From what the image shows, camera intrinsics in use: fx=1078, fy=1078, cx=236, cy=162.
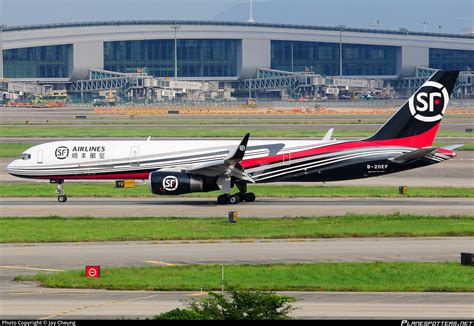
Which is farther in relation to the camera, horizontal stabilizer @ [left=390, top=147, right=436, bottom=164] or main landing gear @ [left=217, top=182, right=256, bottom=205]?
main landing gear @ [left=217, top=182, right=256, bottom=205]

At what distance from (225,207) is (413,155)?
11.4m

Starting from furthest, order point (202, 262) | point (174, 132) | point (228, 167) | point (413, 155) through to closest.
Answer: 1. point (174, 132)
2. point (228, 167)
3. point (413, 155)
4. point (202, 262)

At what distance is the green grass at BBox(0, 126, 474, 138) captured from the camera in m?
119

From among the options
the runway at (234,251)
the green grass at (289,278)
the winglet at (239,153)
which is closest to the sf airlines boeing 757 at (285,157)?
the winglet at (239,153)

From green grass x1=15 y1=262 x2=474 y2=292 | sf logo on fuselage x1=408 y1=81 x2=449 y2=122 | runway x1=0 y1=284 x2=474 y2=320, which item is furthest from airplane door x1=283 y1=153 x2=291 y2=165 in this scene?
runway x1=0 y1=284 x2=474 y2=320

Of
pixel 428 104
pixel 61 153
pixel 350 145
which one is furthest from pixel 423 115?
pixel 61 153

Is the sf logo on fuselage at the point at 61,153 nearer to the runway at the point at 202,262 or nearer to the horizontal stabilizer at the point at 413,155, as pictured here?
the runway at the point at 202,262

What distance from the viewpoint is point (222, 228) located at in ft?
173

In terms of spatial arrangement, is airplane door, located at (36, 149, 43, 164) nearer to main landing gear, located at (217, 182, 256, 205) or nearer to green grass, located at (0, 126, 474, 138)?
main landing gear, located at (217, 182, 256, 205)

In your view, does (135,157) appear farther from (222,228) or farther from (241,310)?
(241,310)

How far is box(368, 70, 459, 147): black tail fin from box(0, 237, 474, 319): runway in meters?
16.1

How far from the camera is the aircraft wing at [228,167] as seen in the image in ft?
203

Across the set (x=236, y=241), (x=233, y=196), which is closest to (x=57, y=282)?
(x=236, y=241)

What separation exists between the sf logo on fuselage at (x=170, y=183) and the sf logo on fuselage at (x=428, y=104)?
15.0 meters
